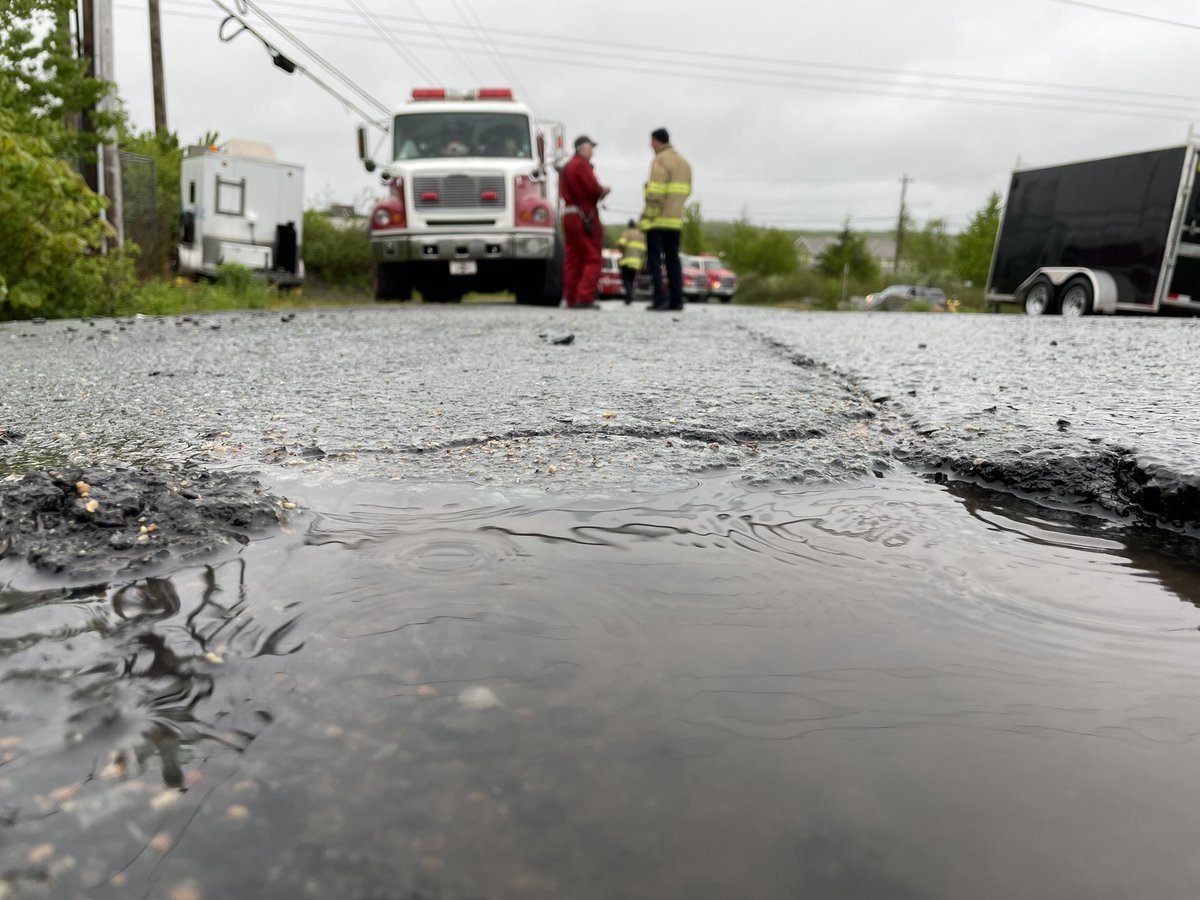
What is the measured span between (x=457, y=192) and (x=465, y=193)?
106mm

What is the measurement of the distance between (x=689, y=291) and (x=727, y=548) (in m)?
30.2

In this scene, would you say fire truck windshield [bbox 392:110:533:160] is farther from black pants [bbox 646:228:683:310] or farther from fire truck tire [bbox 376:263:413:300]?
black pants [bbox 646:228:683:310]

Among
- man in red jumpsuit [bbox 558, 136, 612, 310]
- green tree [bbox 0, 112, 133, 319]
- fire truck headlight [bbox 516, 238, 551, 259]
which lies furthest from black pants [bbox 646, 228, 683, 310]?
green tree [bbox 0, 112, 133, 319]

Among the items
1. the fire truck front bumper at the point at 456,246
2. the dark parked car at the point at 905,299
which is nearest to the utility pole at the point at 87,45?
the fire truck front bumper at the point at 456,246

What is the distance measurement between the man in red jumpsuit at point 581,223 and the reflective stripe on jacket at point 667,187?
612 millimetres

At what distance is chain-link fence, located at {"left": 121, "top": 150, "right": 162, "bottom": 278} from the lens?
42.9ft

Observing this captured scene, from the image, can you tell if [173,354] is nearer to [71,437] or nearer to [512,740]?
[71,437]

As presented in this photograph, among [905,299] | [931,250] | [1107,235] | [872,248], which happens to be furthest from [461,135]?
[872,248]

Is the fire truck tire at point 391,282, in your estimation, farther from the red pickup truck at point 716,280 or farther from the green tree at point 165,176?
the red pickup truck at point 716,280

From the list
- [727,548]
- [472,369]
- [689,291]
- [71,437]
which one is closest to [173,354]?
[472,369]

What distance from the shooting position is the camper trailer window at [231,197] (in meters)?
16.5

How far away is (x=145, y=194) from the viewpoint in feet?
45.4

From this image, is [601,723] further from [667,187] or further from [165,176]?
[165,176]

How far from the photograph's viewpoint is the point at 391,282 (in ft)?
40.3
